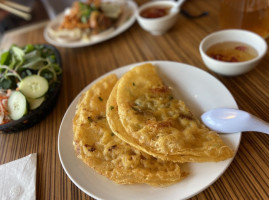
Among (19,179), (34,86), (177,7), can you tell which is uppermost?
(177,7)

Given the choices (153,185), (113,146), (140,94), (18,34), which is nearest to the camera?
(153,185)

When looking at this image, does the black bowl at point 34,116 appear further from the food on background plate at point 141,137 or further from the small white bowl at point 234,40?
the small white bowl at point 234,40

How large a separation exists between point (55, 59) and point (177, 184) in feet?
6.42

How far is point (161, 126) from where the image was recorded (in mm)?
1419

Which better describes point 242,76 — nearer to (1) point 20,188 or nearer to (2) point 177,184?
(2) point 177,184

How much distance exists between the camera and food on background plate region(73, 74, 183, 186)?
1282 millimetres

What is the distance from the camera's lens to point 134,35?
117 inches

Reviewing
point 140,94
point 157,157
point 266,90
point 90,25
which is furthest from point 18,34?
point 266,90

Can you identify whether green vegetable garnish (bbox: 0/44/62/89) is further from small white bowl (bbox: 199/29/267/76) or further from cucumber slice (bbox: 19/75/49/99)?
small white bowl (bbox: 199/29/267/76)

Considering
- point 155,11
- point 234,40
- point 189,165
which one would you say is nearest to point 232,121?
point 189,165

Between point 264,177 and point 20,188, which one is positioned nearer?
point 264,177

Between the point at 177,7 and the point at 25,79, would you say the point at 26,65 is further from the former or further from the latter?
the point at 177,7

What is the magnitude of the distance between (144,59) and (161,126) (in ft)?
4.20

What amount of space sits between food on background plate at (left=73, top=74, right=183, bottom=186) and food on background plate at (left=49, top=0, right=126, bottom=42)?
5.19 ft
